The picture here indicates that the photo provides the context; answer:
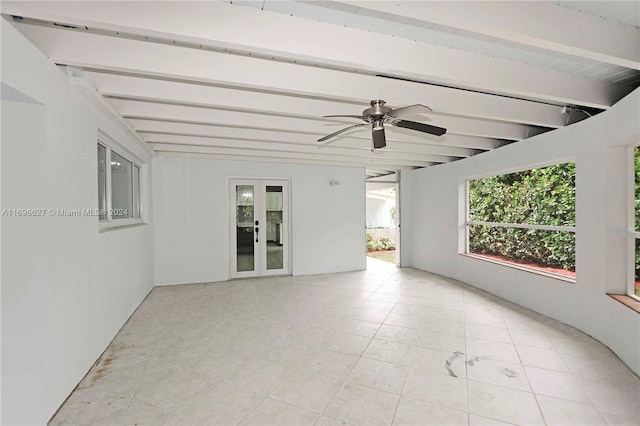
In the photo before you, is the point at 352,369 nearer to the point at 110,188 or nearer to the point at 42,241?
the point at 42,241

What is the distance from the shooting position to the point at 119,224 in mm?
3689

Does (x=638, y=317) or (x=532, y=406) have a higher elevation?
(x=638, y=317)

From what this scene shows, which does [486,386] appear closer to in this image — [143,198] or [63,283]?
[63,283]

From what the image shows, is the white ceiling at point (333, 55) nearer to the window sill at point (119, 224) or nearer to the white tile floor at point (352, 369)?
the window sill at point (119, 224)

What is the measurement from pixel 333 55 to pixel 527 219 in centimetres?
385

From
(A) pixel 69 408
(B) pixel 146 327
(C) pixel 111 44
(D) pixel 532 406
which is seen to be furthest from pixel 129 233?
(D) pixel 532 406

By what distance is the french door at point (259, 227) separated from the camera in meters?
5.81

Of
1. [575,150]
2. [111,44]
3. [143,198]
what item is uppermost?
[111,44]

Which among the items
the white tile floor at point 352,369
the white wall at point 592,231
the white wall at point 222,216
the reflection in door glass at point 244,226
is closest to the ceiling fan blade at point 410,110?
the white wall at point 592,231

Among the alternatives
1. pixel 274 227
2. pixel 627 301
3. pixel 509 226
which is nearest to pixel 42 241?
pixel 274 227

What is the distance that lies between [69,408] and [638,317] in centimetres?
428

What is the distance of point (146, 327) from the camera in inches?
136

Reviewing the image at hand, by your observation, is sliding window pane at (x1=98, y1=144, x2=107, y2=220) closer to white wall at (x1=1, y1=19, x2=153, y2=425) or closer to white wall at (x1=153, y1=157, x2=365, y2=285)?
white wall at (x1=1, y1=19, x2=153, y2=425)

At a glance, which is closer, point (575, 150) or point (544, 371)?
point (544, 371)
